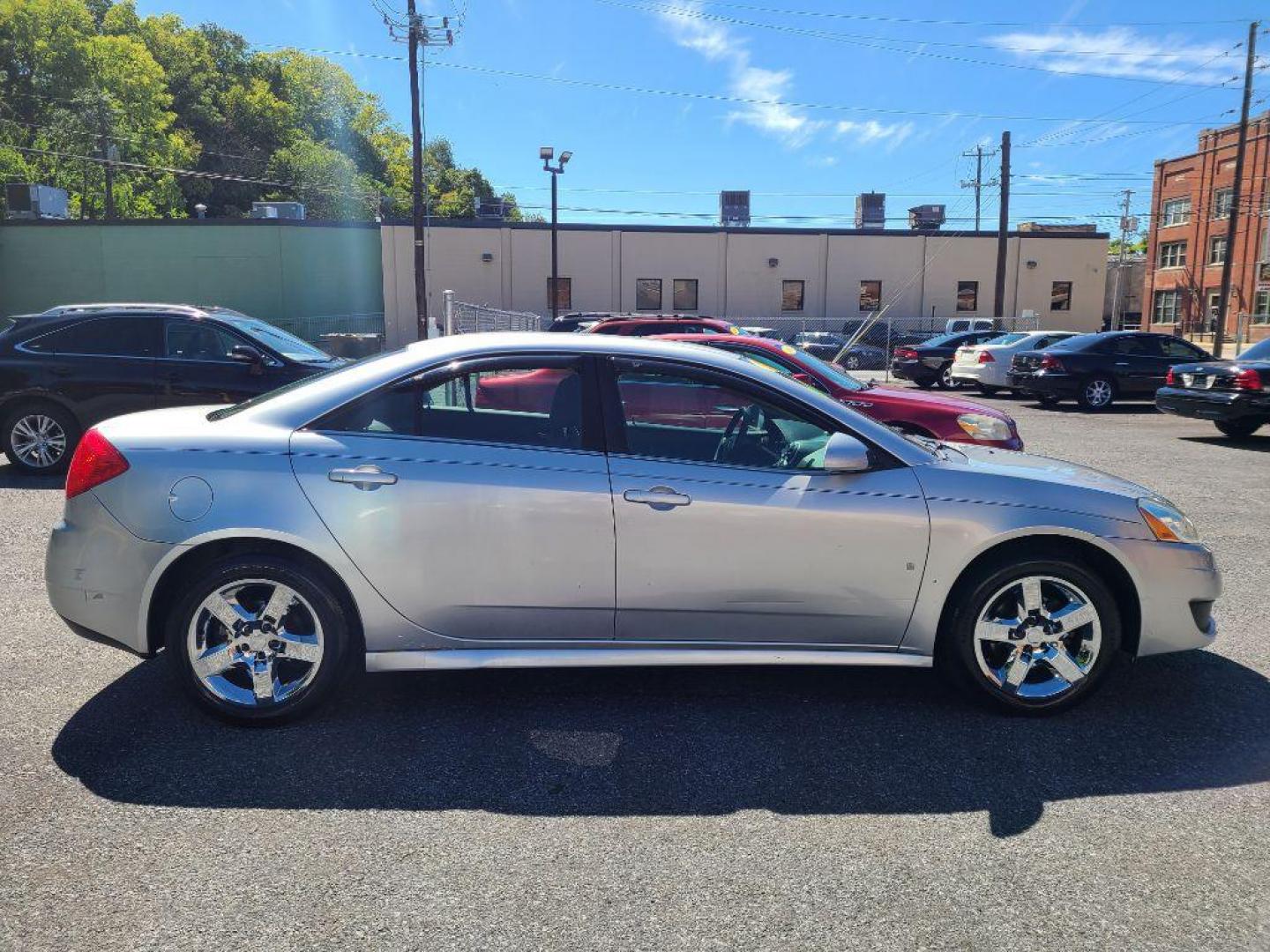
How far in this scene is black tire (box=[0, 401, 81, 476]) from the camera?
9.29 meters

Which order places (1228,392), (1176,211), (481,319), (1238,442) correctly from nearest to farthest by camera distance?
(1228,392)
(1238,442)
(481,319)
(1176,211)

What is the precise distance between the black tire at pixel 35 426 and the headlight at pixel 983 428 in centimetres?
830

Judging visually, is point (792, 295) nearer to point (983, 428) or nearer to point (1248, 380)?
point (1248, 380)

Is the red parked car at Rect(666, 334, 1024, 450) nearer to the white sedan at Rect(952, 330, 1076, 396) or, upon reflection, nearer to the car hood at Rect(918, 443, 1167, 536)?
the car hood at Rect(918, 443, 1167, 536)

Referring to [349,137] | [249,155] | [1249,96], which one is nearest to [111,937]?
[1249,96]

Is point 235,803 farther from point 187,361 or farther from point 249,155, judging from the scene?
point 249,155

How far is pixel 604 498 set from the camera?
3.73 m

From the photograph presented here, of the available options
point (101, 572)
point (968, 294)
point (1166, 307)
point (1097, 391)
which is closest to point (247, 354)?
point (101, 572)

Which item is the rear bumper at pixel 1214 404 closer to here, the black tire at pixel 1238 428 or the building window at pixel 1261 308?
the black tire at pixel 1238 428

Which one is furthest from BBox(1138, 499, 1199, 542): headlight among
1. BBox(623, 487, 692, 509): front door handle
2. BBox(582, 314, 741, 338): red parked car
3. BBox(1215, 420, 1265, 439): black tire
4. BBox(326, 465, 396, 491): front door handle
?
BBox(1215, 420, 1265, 439): black tire

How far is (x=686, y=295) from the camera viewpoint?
140 ft

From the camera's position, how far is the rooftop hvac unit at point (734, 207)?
47969 mm

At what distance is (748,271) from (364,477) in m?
40.9

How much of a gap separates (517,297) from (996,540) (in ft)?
126
